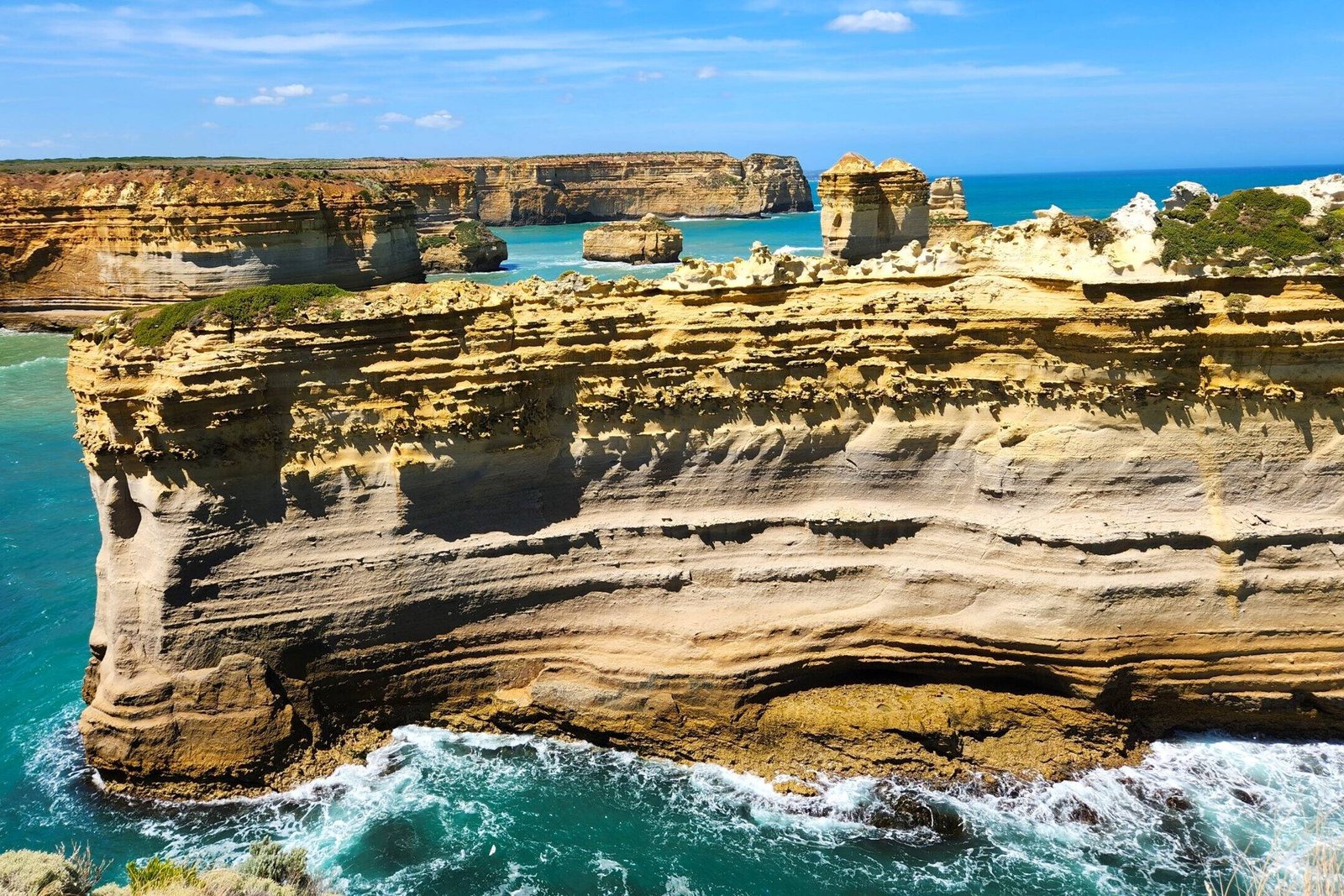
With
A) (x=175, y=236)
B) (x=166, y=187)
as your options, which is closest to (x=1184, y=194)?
(x=175, y=236)

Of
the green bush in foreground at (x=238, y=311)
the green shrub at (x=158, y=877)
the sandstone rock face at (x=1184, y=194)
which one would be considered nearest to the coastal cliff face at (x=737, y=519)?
the green bush in foreground at (x=238, y=311)

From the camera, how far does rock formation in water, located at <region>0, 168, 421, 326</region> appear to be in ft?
171

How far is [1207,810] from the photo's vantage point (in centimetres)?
1409

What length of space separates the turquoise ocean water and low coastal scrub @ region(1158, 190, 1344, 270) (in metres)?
8.15

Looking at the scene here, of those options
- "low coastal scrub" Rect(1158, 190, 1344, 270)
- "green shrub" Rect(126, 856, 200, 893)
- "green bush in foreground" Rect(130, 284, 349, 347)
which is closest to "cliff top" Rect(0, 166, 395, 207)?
"green bush in foreground" Rect(130, 284, 349, 347)

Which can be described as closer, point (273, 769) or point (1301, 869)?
point (1301, 869)

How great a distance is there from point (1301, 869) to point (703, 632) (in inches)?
367

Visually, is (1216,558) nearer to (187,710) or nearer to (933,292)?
(933,292)

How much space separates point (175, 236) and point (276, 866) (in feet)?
165

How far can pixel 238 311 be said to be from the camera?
1501 centimetres

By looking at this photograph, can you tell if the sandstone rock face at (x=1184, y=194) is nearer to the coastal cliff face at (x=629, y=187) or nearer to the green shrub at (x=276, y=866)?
the green shrub at (x=276, y=866)

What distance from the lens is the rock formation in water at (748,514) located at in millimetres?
14836

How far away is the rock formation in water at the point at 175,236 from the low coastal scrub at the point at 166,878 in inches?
1842

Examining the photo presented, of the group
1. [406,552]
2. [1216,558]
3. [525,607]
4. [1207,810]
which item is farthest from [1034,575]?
[406,552]
